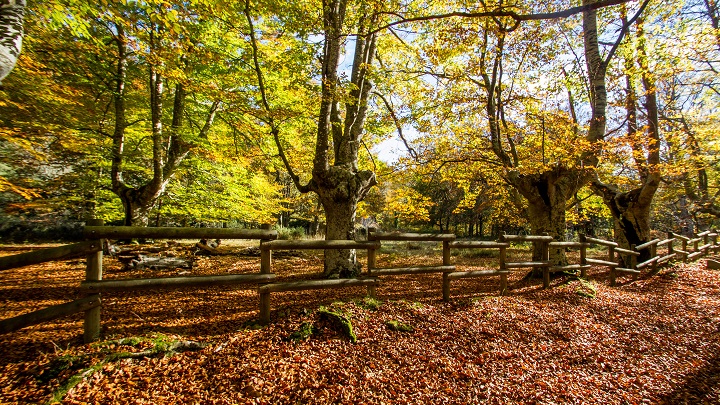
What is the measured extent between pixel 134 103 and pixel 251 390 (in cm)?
1159

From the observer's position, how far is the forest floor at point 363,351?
2990mm

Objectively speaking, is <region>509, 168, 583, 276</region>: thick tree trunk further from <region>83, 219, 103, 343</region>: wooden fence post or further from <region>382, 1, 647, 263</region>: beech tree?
<region>83, 219, 103, 343</region>: wooden fence post

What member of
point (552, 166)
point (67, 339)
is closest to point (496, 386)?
point (67, 339)

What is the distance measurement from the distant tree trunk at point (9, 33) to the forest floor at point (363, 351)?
2.86 meters

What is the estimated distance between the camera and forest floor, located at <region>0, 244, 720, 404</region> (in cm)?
299

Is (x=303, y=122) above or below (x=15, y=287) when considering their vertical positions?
above

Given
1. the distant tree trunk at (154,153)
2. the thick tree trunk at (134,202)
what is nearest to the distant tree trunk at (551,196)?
the distant tree trunk at (154,153)

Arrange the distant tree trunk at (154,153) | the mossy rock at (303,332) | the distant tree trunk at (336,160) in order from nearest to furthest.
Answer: the mossy rock at (303,332), the distant tree trunk at (336,160), the distant tree trunk at (154,153)

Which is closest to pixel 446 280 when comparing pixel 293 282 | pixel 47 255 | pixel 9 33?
pixel 293 282

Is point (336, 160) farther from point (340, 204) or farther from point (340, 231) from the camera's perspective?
point (340, 231)

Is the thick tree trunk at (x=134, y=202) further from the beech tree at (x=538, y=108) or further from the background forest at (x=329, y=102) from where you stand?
the beech tree at (x=538, y=108)

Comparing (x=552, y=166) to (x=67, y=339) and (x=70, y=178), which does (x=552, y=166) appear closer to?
(x=67, y=339)

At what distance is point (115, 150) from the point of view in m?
9.45

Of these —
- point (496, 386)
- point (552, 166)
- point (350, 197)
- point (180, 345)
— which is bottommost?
point (496, 386)
